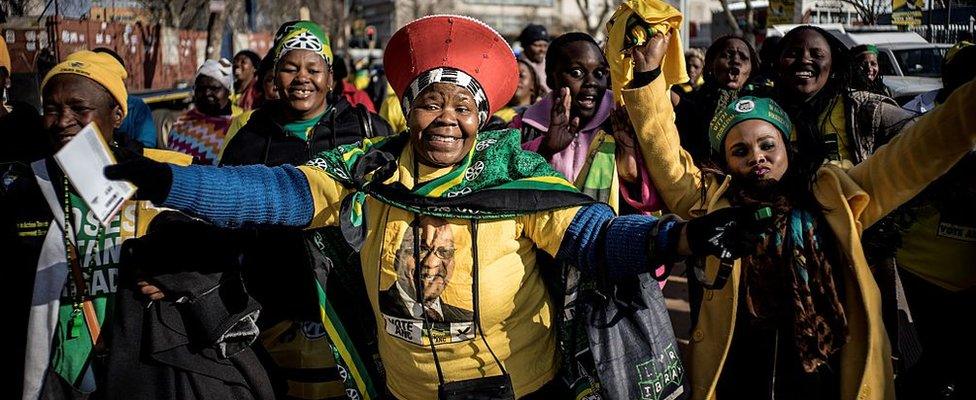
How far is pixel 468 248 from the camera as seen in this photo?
2615 mm

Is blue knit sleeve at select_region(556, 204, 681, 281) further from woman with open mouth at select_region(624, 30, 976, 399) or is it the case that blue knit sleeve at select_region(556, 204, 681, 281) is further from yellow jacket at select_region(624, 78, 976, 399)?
yellow jacket at select_region(624, 78, 976, 399)

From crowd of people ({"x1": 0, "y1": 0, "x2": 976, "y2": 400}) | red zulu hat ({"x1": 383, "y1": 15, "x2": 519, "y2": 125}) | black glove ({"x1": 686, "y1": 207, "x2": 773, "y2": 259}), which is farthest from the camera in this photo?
red zulu hat ({"x1": 383, "y1": 15, "x2": 519, "y2": 125})

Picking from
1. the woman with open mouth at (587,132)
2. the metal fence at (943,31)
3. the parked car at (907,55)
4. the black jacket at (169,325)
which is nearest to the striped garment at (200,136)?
the woman with open mouth at (587,132)

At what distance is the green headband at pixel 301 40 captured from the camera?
4.19 metres

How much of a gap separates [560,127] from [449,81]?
1066mm

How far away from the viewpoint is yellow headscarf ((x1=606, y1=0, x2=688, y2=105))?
311cm

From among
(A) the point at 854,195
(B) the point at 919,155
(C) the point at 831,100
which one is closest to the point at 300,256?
(A) the point at 854,195

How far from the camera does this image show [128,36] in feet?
59.3

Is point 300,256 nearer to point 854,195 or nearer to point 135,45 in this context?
point 854,195

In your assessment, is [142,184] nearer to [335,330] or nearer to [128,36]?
[335,330]

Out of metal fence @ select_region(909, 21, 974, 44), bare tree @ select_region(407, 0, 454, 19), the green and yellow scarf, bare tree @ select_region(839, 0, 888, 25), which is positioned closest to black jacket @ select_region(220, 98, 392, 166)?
the green and yellow scarf

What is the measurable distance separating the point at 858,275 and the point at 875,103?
5.12ft

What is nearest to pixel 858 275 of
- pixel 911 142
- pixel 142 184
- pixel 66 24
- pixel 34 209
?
pixel 911 142

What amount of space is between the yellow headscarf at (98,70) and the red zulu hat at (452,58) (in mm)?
1132
